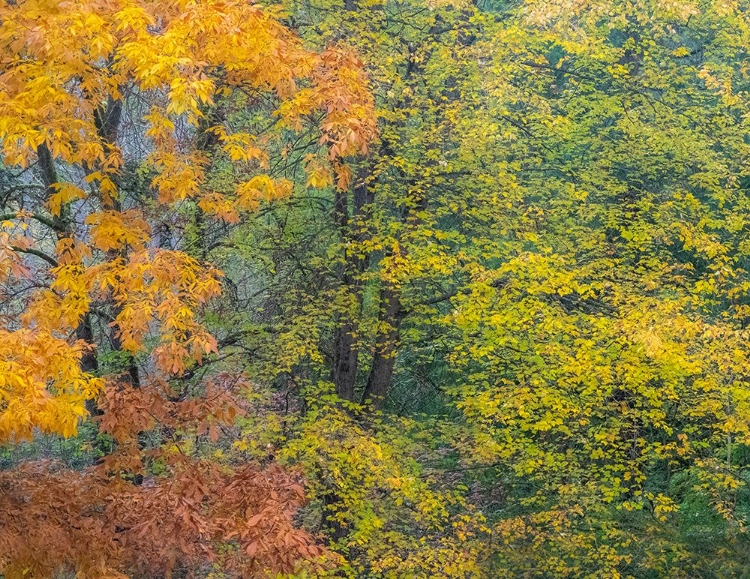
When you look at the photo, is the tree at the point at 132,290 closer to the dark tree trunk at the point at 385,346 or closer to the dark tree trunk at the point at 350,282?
the dark tree trunk at the point at 350,282

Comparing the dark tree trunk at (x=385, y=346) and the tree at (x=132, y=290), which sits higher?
the tree at (x=132, y=290)

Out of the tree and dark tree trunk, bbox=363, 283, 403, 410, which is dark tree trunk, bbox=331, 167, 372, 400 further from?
the tree

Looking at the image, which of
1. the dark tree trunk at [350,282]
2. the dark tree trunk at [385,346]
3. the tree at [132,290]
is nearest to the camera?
the tree at [132,290]

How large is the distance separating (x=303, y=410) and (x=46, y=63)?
24.5 feet

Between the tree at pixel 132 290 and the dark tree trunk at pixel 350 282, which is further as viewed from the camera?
the dark tree trunk at pixel 350 282

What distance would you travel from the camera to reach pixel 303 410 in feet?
40.1

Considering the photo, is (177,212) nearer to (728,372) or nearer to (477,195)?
(477,195)

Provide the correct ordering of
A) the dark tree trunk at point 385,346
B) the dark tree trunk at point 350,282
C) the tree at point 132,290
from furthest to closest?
the dark tree trunk at point 385,346 → the dark tree trunk at point 350,282 → the tree at point 132,290

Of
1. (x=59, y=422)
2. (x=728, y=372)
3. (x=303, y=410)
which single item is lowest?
(x=303, y=410)

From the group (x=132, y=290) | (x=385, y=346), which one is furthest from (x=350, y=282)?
(x=132, y=290)

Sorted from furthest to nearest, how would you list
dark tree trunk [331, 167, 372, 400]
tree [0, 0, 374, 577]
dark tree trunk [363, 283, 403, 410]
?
dark tree trunk [363, 283, 403, 410] → dark tree trunk [331, 167, 372, 400] → tree [0, 0, 374, 577]

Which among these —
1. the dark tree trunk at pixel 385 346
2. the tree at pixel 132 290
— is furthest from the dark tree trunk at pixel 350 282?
the tree at pixel 132 290

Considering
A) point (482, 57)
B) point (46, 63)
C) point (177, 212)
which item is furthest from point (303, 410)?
point (46, 63)

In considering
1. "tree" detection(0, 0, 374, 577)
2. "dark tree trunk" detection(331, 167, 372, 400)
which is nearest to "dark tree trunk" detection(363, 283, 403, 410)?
"dark tree trunk" detection(331, 167, 372, 400)
